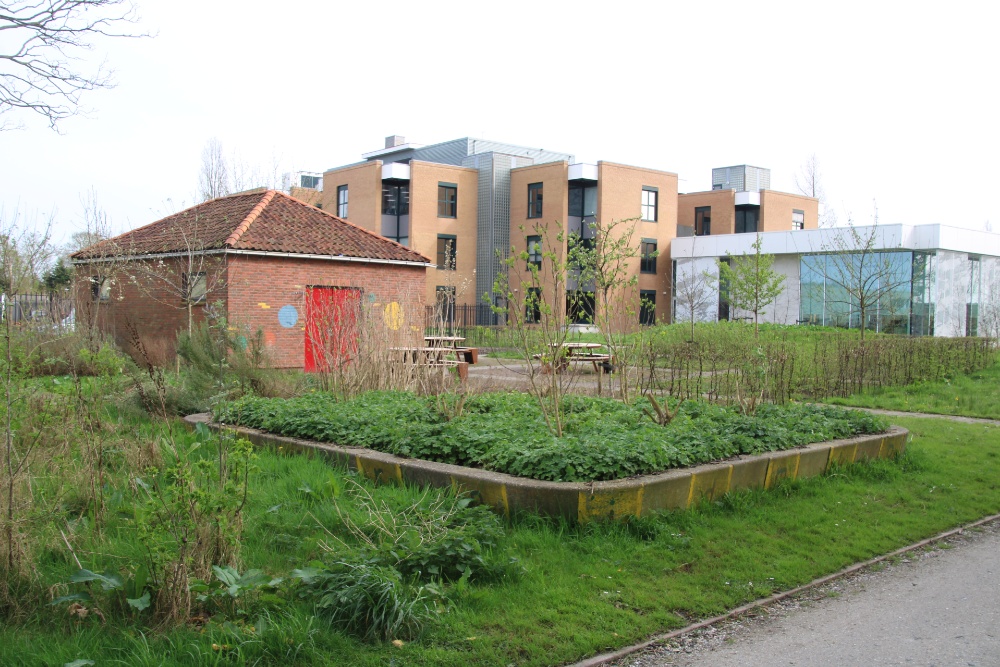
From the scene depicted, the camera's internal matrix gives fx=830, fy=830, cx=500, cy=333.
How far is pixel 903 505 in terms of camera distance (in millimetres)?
7504

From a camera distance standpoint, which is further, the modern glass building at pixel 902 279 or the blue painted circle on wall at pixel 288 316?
the modern glass building at pixel 902 279

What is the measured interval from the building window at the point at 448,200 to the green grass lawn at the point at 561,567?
133 ft

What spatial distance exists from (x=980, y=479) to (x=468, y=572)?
643cm

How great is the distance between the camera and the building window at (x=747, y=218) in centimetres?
5138

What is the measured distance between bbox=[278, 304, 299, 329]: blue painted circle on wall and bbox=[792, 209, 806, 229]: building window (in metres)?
39.2

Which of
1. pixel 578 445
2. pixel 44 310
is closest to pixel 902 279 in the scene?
pixel 44 310

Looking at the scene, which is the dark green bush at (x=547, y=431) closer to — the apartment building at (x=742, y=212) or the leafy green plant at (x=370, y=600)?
the leafy green plant at (x=370, y=600)

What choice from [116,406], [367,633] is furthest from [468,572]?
[116,406]

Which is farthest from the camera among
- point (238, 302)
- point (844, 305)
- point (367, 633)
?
point (844, 305)

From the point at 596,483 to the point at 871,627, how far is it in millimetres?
1962

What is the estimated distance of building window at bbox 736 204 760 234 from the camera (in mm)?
51375

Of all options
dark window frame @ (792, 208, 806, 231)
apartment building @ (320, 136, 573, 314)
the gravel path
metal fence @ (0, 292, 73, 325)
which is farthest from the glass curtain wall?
the gravel path

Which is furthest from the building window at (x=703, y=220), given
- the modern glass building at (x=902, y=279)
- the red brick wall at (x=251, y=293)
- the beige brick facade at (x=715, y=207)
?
the red brick wall at (x=251, y=293)

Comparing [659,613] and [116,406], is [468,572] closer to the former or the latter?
[659,613]
